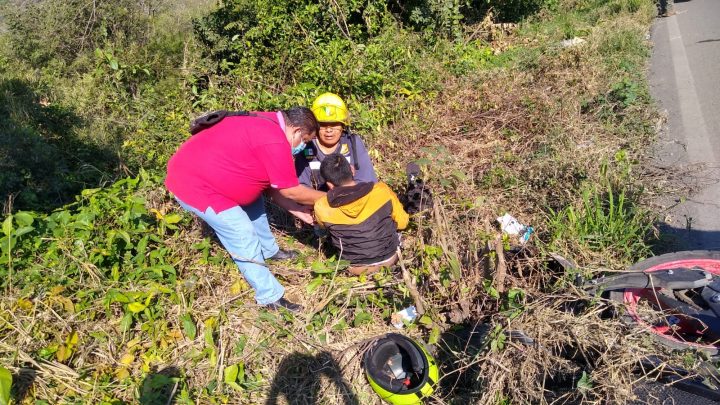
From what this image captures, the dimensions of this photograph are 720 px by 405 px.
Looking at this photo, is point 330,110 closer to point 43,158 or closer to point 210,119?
point 210,119

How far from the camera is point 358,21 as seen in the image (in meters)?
7.65

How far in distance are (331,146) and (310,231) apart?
965 millimetres

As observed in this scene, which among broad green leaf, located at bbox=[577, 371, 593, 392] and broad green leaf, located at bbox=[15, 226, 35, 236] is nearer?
broad green leaf, located at bbox=[577, 371, 593, 392]

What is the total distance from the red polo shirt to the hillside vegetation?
724 mm

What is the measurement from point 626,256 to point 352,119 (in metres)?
3.01

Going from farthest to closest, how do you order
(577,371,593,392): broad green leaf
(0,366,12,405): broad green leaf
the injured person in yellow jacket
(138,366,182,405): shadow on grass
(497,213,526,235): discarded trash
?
(497,213,526,235): discarded trash, the injured person in yellow jacket, (138,366,182,405): shadow on grass, (577,371,593,392): broad green leaf, (0,366,12,405): broad green leaf

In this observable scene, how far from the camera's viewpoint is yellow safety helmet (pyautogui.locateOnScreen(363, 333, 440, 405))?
2.55m

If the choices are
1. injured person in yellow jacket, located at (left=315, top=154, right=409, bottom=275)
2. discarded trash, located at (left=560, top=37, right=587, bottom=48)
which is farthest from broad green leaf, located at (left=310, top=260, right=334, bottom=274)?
discarded trash, located at (left=560, top=37, right=587, bottom=48)

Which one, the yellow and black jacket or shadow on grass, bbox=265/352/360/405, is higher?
the yellow and black jacket

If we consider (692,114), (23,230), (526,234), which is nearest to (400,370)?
(526,234)

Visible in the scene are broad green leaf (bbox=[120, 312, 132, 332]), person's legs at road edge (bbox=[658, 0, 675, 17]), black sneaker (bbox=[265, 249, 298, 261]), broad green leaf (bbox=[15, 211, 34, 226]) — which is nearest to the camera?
broad green leaf (bbox=[120, 312, 132, 332])

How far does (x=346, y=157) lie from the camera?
3697 millimetres

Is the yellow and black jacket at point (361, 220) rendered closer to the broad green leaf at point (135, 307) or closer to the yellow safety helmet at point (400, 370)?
the yellow safety helmet at point (400, 370)

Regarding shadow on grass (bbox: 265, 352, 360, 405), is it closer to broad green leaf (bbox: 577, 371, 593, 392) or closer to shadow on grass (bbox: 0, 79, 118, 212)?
broad green leaf (bbox: 577, 371, 593, 392)
